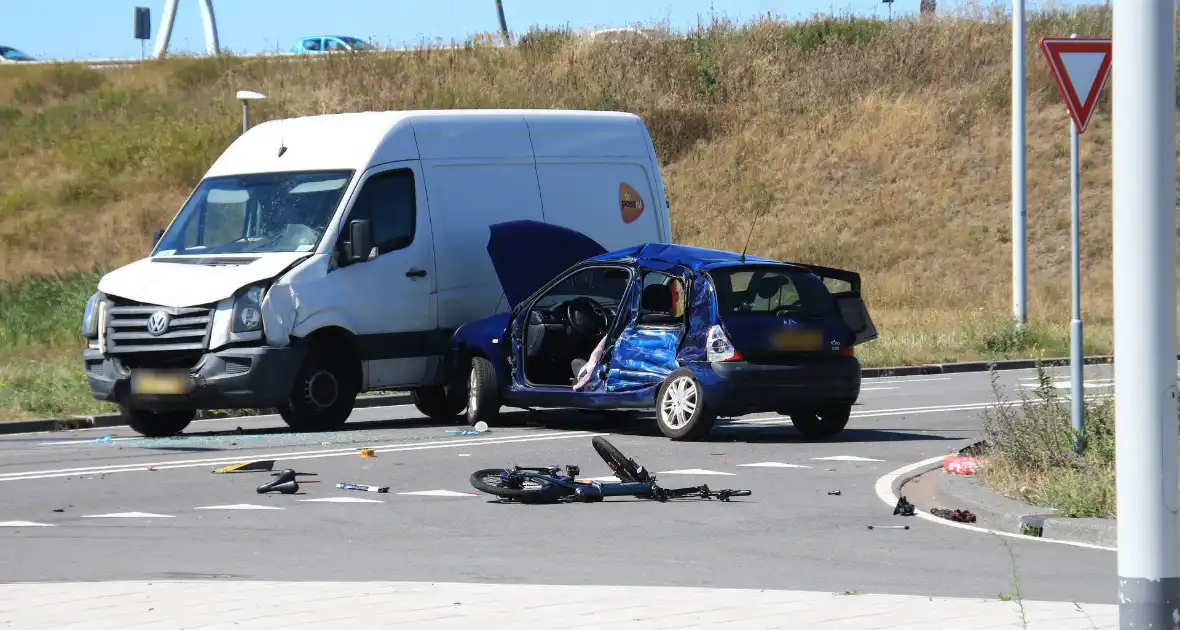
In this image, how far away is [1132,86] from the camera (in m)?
5.17

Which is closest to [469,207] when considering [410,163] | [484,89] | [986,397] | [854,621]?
[410,163]

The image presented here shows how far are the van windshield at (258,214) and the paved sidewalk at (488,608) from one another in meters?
9.32

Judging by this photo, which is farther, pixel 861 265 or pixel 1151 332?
pixel 861 265

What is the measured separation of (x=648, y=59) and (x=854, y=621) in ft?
169

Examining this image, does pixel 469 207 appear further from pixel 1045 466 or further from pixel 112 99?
pixel 112 99

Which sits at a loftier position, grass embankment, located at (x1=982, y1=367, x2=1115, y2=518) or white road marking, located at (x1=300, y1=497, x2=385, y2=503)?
grass embankment, located at (x1=982, y1=367, x2=1115, y2=518)

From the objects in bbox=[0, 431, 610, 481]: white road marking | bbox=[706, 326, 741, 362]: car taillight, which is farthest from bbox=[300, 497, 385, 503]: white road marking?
bbox=[706, 326, 741, 362]: car taillight

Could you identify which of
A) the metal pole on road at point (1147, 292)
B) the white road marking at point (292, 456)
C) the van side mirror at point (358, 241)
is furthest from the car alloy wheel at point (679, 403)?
the metal pole on road at point (1147, 292)

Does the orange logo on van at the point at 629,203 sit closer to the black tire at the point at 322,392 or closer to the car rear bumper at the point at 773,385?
the black tire at the point at 322,392

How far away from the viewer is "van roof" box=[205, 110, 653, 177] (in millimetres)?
17641

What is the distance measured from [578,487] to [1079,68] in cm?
433

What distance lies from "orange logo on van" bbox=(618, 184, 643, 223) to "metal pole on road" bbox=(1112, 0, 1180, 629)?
14744 millimetres

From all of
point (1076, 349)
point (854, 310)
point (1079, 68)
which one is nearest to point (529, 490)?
point (1076, 349)

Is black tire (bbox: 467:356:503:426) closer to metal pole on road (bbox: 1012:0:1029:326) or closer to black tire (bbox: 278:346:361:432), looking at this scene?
black tire (bbox: 278:346:361:432)
